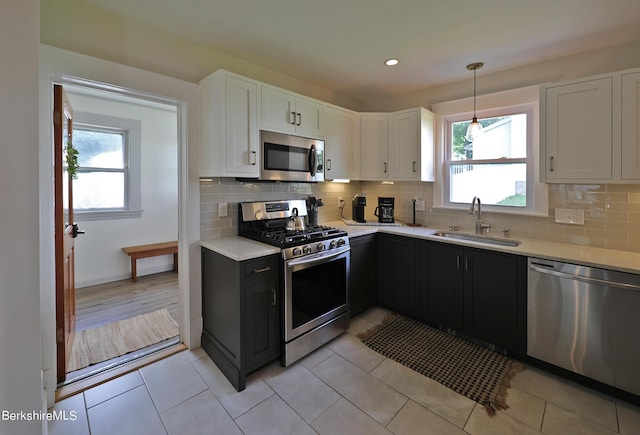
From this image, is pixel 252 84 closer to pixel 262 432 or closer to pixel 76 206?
pixel 262 432

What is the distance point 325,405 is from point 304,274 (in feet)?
3.02

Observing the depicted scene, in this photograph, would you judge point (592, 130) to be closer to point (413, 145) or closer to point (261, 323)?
point (413, 145)

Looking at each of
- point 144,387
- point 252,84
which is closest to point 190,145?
point 252,84

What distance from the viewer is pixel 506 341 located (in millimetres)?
2424

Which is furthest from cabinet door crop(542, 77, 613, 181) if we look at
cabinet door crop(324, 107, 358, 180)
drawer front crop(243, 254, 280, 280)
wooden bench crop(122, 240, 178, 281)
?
wooden bench crop(122, 240, 178, 281)

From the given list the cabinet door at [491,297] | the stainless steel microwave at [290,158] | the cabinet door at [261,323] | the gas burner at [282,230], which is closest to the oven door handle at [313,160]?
the stainless steel microwave at [290,158]

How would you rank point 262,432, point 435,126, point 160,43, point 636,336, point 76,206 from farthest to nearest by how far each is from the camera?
point 76,206, point 435,126, point 160,43, point 636,336, point 262,432

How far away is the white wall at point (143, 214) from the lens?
4.00 m

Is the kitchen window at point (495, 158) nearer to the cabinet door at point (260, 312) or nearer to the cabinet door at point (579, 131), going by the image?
the cabinet door at point (579, 131)

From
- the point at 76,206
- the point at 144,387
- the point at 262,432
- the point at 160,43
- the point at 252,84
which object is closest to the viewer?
the point at 262,432

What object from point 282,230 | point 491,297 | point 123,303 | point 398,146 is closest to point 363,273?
point 282,230

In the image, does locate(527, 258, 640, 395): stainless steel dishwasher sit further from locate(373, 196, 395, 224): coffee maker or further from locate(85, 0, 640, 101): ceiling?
locate(85, 0, 640, 101): ceiling

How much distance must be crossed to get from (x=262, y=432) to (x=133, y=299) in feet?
9.06

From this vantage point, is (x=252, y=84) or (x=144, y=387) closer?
(x=144, y=387)
